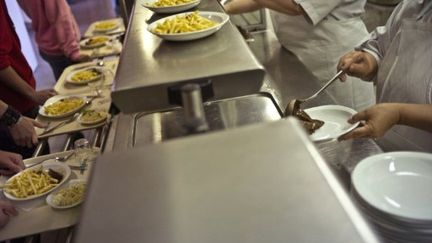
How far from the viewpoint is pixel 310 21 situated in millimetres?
1802

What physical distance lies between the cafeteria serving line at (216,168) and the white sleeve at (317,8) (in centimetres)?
53

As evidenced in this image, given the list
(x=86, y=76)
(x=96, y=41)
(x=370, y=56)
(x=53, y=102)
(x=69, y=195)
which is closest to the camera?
(x=69, y=195)

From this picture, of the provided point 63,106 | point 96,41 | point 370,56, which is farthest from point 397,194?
point 96,41

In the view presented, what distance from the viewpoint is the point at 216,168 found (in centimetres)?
42

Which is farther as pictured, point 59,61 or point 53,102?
point 59,61

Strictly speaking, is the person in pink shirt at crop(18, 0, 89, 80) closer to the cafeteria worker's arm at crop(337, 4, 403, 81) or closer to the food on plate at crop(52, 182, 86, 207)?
the food on plate at crop(52, 182, 86, 207)

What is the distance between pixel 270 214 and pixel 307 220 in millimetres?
34

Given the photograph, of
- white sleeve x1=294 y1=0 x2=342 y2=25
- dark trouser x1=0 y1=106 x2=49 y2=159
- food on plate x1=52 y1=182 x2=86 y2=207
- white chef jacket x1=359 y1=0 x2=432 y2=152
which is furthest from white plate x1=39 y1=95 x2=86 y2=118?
white chef jacket x1=359 y1=0 x2=432 y2=152

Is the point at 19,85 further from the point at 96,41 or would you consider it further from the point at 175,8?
the point at 175,8

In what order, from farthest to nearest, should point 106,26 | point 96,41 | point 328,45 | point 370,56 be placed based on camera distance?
point 106,26, point 96,41, point 328,45, point 370,56

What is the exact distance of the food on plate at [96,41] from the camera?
3.06 meters

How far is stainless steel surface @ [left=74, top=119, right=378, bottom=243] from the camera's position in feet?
1.19

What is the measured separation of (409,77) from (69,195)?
1.12 metres

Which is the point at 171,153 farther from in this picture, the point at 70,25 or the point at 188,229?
the point at 70,25
